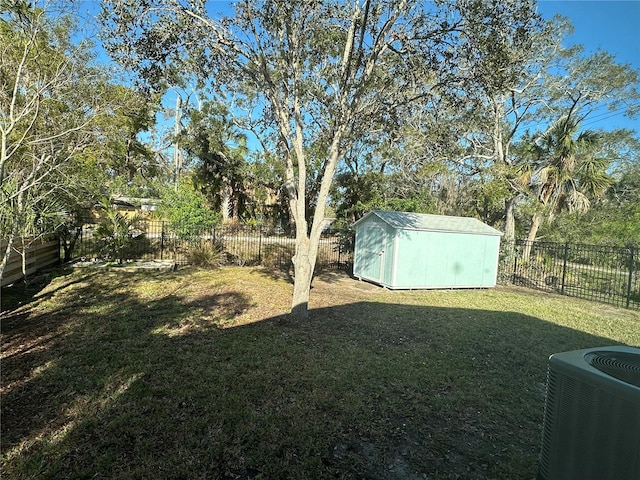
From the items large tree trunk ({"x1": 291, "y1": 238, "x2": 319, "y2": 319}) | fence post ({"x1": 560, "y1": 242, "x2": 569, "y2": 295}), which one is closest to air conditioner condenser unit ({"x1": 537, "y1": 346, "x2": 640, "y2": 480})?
large tree trunk ({"x1": 291, "y1": 238, "x2": 319, "y2": 319})

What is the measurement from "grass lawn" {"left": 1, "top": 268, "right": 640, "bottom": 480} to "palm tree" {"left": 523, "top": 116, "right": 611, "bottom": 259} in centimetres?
638

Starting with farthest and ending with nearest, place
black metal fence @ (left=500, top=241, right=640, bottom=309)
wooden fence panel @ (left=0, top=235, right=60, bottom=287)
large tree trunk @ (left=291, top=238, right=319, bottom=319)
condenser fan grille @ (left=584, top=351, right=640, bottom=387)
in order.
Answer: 1. black metal fence @ (left=500, top=241, right=640, bottom=309)
2. wooden fence panel @ (left=0, top=235, right=60, bottom=287)
3. large tree trunk @ (left=291, top=238, right=319, bottom=319)
4. condenser fan grille @ (left=584, top=351, right=640, bottom=387)

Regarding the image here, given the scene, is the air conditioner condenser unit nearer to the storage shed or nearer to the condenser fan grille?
the condenser fan grille

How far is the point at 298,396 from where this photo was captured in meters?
3.38

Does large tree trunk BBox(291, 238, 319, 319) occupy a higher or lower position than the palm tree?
lower

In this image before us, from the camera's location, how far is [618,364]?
1.90m

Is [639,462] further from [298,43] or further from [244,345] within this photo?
[298,43]

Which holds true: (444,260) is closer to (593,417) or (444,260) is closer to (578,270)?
(578,270)

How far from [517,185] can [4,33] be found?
14.1 meters

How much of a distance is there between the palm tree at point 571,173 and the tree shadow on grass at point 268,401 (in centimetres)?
834

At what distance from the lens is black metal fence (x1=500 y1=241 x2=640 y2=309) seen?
968cm

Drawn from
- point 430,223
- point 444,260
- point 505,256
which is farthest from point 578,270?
point 430,223

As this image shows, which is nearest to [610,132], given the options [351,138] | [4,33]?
[351,138]

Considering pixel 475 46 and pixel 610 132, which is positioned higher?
pixel 610 132
